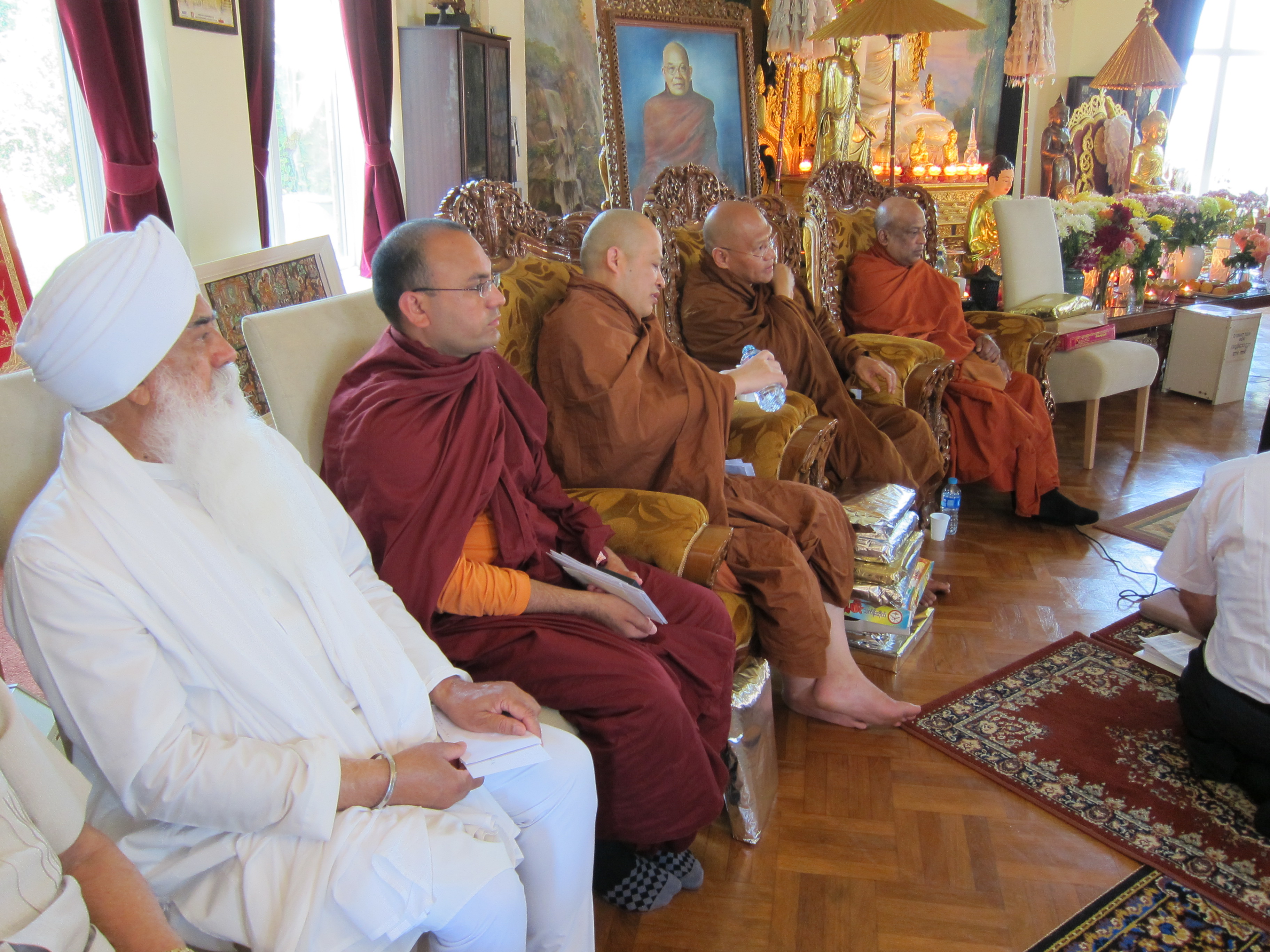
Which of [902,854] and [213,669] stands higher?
[213,669]

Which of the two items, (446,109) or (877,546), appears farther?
(446,109)

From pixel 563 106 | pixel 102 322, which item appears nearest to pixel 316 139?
pixel 563 106

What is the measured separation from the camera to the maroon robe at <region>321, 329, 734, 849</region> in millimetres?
1816

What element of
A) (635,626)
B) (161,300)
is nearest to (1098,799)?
(635,626)

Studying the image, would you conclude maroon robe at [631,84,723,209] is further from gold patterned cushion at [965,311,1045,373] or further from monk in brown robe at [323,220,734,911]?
monk in brown robe at [323,220,734,911]

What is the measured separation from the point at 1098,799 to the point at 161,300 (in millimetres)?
2274

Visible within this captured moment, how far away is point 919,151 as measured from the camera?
8.68 m

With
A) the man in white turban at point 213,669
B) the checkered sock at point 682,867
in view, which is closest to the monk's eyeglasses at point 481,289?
the man in white turban at point 213,669

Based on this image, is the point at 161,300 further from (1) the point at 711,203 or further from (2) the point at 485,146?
(2) the point at 485,146

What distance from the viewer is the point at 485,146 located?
18.3 ft

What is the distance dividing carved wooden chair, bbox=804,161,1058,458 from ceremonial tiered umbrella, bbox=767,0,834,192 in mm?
1798

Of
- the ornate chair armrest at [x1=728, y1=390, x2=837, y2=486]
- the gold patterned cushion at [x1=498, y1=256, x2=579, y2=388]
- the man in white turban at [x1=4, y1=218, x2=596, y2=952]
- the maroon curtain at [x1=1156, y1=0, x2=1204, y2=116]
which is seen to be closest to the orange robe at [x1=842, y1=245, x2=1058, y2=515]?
the ornate chair armrest at [x1=728, y1=390, x2=837, y2=486]

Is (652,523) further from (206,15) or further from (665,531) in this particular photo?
(206,15)

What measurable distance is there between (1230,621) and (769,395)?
1367mm
